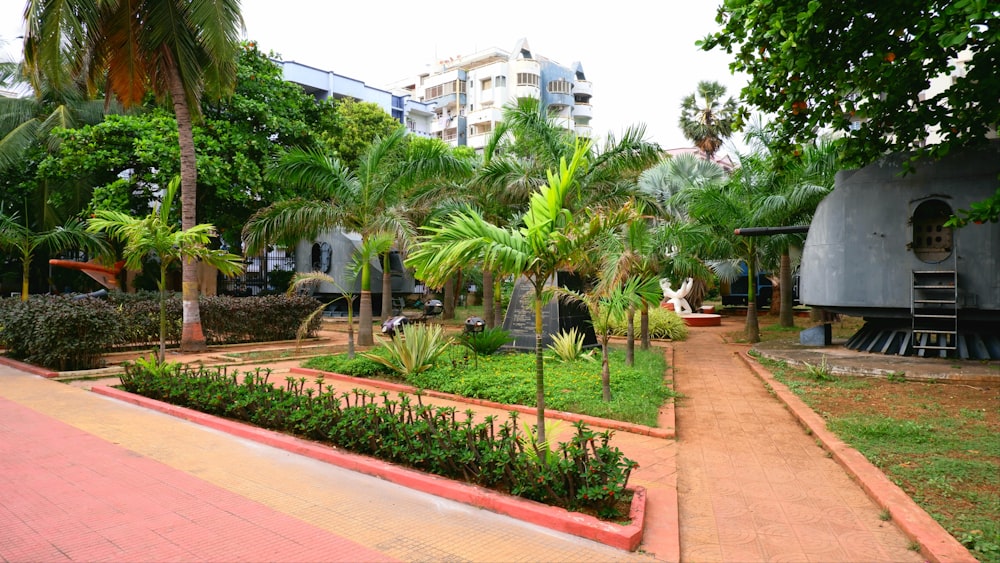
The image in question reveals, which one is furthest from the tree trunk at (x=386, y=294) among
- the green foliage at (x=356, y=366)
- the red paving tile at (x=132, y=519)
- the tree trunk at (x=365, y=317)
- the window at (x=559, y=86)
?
the window at (x=559, y=86)

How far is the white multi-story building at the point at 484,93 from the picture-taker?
62.9 meters

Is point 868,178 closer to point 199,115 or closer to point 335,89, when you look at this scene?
point 199,115

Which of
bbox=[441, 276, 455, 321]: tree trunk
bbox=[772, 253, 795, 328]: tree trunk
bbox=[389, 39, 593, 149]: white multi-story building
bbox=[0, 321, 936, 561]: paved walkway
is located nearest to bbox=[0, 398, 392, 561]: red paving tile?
bbox=[0, 321, 936, 561]: paved walkway

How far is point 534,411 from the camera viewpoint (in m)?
8.16

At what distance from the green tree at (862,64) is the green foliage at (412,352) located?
631cm

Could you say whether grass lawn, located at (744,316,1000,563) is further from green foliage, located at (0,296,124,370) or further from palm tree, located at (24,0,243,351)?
palm tree, located at (24,0,243,351)

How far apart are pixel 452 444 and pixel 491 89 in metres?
62.8

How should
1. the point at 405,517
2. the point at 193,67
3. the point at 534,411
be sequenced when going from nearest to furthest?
1. the point at 405,517
2. the point at 534,411
3. the point at 193,67

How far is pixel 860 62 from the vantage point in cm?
927

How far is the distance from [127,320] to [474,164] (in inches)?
370

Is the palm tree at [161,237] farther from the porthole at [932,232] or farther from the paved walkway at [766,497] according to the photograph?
the porthole at [932,232]

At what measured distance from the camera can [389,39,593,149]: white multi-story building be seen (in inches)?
2489

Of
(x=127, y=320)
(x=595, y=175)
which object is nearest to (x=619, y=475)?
(x=595, y=175)

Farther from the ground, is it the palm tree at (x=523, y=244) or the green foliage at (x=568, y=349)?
the palm tree at (x=523, y=244)
